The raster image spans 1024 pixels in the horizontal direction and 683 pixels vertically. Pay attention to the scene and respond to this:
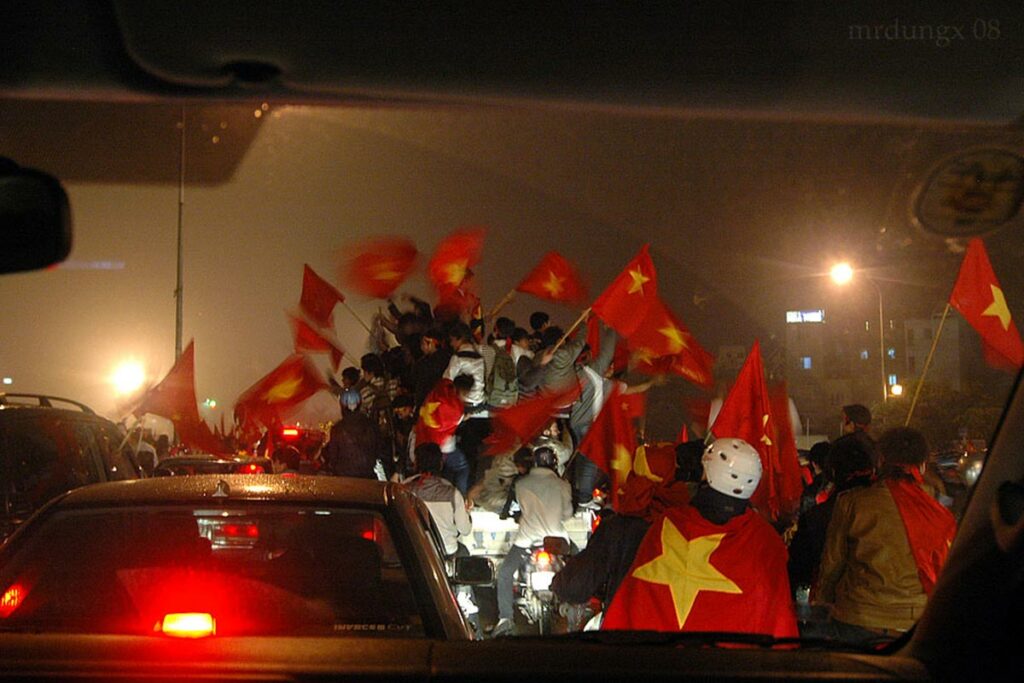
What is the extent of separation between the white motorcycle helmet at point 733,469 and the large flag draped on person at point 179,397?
30.4 ft

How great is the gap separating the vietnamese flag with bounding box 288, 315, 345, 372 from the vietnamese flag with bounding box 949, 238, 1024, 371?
6.60 metres

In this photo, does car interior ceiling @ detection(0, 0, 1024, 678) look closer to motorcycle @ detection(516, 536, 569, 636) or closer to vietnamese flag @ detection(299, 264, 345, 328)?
motorcycle @ detection(516, 536, 569, 636)

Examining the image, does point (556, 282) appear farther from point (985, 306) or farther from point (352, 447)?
point (985, 306)

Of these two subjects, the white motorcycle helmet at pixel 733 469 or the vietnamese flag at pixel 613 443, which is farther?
the vietnamese flag at pixel 613 443

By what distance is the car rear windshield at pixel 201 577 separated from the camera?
431 cm

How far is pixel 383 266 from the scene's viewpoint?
13.0 metres

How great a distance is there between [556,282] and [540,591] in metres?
5.15

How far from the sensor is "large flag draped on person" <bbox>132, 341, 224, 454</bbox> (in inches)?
547

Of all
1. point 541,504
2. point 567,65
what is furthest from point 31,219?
point 541,504

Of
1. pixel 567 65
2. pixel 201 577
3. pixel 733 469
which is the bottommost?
pixel 201 577

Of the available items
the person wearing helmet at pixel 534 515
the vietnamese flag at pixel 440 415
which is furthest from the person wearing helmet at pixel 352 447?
the person wearing helmet at pixel 534 515

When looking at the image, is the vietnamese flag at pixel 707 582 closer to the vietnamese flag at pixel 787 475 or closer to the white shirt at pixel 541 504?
the white shirt at pixel 541 504

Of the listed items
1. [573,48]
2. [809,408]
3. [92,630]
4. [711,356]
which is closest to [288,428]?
[711,356]

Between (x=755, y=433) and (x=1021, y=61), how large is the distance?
283 inches
